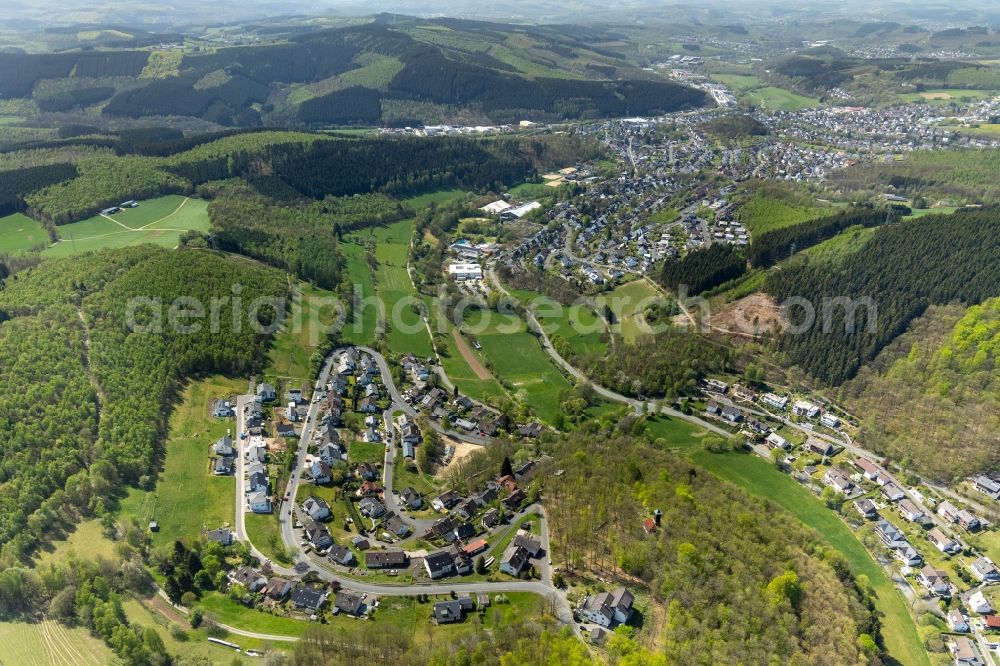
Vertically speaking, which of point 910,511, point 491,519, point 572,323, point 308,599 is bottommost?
point 910,511

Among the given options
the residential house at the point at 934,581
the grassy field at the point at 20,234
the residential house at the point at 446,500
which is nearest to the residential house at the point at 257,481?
the residential house at the point at 446,500

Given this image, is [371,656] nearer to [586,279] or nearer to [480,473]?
[480,473]

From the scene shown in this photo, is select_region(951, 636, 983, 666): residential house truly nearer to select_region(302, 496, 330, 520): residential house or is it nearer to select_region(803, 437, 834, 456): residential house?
select_region(803, 437, 834, 456): residential house

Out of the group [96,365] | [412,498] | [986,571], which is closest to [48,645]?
[412,498]

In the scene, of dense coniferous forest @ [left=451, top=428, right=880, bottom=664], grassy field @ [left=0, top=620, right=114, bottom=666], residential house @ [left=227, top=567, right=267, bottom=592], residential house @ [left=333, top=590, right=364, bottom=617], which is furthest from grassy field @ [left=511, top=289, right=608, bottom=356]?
grassy field @ [left=0, top=620, right=114, bottom=666]

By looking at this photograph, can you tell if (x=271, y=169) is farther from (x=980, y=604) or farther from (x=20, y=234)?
(x=980, y=604)
